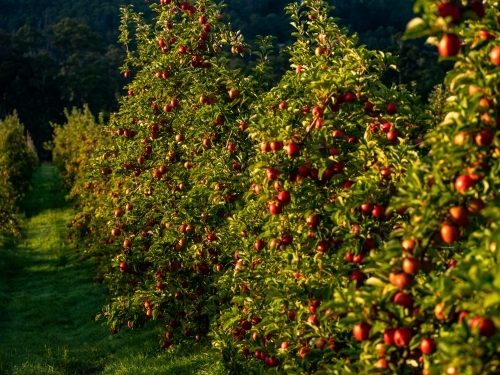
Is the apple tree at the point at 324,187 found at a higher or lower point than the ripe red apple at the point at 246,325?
higher

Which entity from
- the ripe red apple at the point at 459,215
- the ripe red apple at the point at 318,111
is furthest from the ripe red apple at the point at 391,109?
the ripe red apple at the point at 459,215

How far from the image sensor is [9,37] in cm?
6669

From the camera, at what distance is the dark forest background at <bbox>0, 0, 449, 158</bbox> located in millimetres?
58375

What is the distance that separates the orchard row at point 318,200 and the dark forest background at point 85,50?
100 ft

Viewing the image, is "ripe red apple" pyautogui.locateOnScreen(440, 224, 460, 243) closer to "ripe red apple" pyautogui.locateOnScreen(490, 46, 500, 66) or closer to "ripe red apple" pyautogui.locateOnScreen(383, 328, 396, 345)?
"ripe red apple" pyautogui.locateOnScreen(383, 328, 396, 345)

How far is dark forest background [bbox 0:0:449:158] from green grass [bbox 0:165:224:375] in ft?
71.5

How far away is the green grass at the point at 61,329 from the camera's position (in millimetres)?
9391

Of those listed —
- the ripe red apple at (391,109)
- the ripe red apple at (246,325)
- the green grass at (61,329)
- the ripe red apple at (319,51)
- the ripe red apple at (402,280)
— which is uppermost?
the ripe red apple at (319,51)

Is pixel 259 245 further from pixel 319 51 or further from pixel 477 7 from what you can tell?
pixel 477 7

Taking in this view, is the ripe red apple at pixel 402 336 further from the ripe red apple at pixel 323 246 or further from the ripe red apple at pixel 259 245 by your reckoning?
the ripe red apple at pixel 259 245

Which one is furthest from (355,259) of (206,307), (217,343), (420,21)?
(206,307)

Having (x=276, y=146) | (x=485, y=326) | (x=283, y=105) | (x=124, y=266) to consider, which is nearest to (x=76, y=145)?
(x=124, y=266)

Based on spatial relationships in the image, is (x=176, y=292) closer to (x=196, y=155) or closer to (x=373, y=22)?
(x=196, y=155)

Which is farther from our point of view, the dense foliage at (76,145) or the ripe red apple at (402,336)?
the dense foliage at (76,145)
